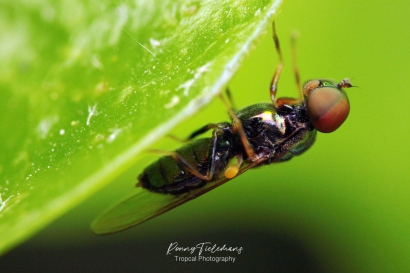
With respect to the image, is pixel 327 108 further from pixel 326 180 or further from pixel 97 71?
pixel 97 71

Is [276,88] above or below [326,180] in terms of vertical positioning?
above

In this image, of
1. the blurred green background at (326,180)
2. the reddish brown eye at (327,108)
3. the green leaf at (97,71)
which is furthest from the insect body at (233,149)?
the green leaf at (97,71)

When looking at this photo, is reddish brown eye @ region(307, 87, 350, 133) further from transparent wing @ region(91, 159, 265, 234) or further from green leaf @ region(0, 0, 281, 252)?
green leaf @ region(0, 0, 281, 252)

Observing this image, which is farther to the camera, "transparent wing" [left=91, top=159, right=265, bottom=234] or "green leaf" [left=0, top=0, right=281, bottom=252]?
"transparent wing" [left=91, top=159, right=265, bottom=234]

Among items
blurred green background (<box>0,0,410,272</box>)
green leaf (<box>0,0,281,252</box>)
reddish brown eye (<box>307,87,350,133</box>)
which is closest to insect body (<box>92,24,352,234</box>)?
reddish brown eye (<box>307,87,350,133</box>)

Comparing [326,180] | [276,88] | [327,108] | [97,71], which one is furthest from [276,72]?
[97,71]

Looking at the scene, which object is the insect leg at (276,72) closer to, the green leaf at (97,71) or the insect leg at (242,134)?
the insect leg at (242,134)
